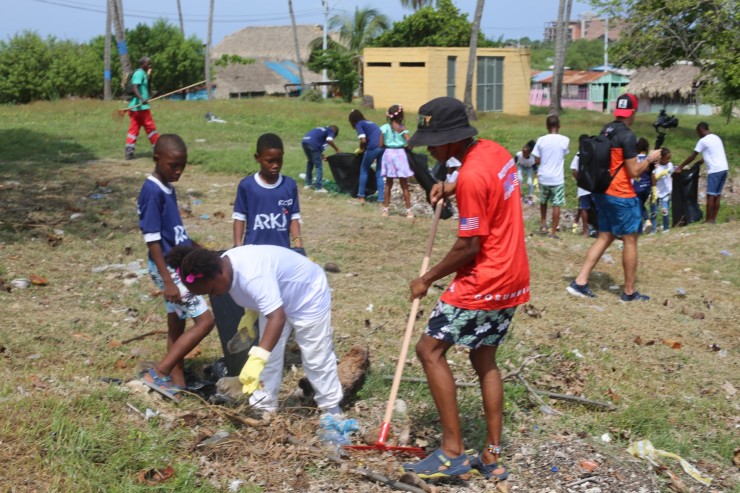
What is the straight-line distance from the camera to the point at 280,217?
5.56 metres

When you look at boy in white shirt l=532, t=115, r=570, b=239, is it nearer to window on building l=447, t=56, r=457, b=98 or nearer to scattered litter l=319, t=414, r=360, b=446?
scattered litter l=319, t=414, r=360, b=446

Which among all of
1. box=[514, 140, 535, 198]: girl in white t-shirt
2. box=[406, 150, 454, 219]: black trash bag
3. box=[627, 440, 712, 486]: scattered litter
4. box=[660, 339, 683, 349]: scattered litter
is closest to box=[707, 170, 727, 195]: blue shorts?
box=[514, 140, 535, 198]: girl in white t-shirt

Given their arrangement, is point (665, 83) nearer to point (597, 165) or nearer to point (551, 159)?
point (551, 159)

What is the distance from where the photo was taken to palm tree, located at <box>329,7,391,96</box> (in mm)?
51812

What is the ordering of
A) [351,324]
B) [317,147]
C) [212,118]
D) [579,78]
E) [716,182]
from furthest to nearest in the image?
[579,78], [212,118], [317,147], [716,182], [351,324]

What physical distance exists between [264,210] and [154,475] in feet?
6.84

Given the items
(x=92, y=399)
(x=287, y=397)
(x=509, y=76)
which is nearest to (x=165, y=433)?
(x=92, y=399)

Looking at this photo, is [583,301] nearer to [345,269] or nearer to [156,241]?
[345,269]

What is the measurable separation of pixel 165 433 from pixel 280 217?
5.83 ft

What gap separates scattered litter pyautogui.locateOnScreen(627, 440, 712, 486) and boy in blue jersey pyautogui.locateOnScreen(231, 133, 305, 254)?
8.07ft

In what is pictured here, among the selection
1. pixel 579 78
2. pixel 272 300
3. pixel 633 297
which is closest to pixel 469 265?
pixel 272 300

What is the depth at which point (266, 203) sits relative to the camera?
18.1 feet

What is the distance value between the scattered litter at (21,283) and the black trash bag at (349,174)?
21.0 feet

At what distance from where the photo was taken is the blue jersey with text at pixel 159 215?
477 centimetres
